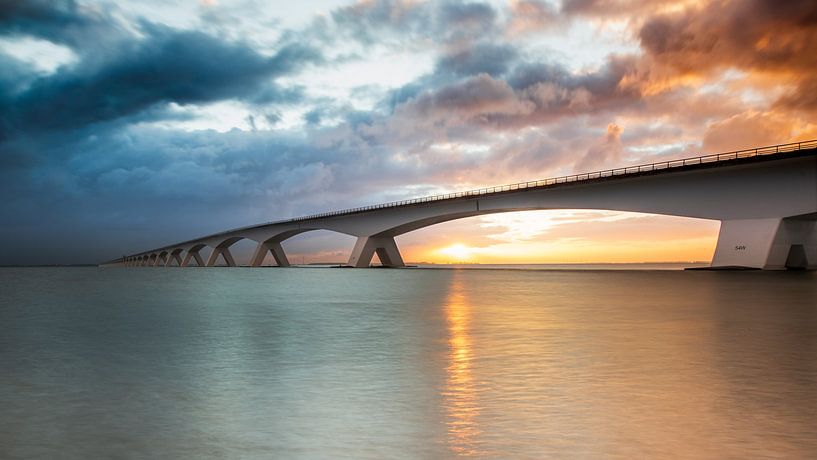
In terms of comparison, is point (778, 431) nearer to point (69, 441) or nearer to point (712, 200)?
point (69, 441)

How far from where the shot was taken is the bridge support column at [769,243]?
4535 centimetres

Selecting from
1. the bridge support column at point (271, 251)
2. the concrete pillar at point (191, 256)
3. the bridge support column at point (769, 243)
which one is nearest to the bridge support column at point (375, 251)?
the bridge support column at point (271, 251)

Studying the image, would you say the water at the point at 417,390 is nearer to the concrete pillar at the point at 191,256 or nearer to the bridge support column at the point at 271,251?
the bridge support column at the point at 271,251

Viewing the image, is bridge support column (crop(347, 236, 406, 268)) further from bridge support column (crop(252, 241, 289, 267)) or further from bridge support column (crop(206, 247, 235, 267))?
bridge support column (crop(206, 247, 235, 267))

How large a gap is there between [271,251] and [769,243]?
108568 mm

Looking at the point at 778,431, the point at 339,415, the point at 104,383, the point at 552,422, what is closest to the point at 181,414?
the point at 339,415

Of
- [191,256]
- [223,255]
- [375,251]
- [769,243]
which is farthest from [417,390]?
[191,256]

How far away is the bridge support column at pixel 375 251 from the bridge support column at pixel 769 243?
55.5m

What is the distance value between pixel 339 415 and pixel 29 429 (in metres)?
2.93

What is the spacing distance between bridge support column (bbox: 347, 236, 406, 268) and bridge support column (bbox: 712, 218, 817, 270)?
55.5 metres

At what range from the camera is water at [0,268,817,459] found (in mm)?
5258

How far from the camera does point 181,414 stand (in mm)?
6402

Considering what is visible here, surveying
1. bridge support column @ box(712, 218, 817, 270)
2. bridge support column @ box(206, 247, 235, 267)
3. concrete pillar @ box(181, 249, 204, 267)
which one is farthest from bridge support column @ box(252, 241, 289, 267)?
bridge support column @ box(712, 218, 817, 270)

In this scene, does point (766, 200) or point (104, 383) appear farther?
point (766, 200)
